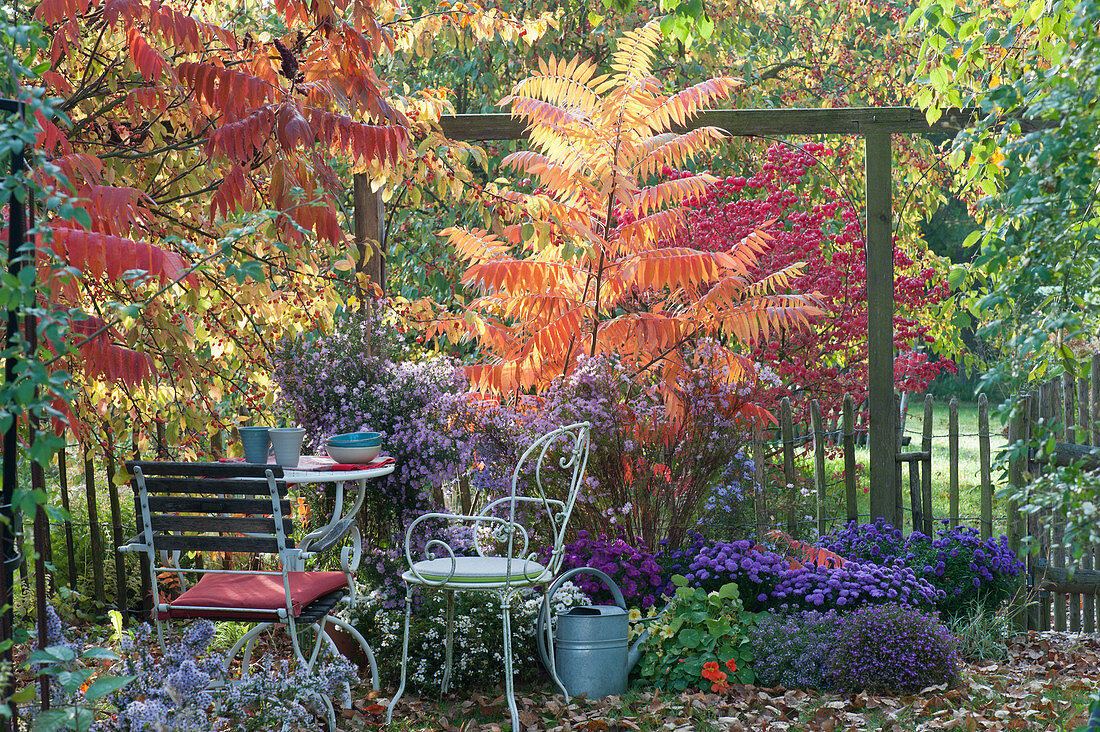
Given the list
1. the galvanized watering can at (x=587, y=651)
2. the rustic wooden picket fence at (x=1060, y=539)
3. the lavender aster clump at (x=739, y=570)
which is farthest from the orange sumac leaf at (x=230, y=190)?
the rustic wooden picket fence at (x=1060, y=539)

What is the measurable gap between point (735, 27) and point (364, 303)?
5130mm

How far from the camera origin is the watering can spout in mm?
4203

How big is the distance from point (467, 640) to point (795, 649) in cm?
136

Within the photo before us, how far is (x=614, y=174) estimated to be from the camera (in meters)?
5.23

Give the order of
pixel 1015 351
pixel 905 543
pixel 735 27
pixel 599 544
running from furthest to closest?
pixel 735 27, pixel 905 543, pixel 599 544, pixel 1015 351

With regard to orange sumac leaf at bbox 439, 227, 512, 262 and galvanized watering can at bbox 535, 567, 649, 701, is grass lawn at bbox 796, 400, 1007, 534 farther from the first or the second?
orange sumac leaf at bbox 439, 227, 512, 262

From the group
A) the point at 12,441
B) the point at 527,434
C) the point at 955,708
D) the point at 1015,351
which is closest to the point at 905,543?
the point at 955,708

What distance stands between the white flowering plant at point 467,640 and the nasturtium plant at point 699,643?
387mm

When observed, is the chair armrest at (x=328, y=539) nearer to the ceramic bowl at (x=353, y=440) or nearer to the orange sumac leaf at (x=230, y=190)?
the ceramic bowl at (x=353, y=440)

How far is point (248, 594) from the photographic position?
11.3 ft

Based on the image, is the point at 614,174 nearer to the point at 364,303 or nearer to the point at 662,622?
the point at 364,303

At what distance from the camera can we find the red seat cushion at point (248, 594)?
336 centimetres

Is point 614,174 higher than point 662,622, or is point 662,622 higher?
point 614,174

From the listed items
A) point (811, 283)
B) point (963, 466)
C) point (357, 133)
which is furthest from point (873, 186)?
point (963, 466)
